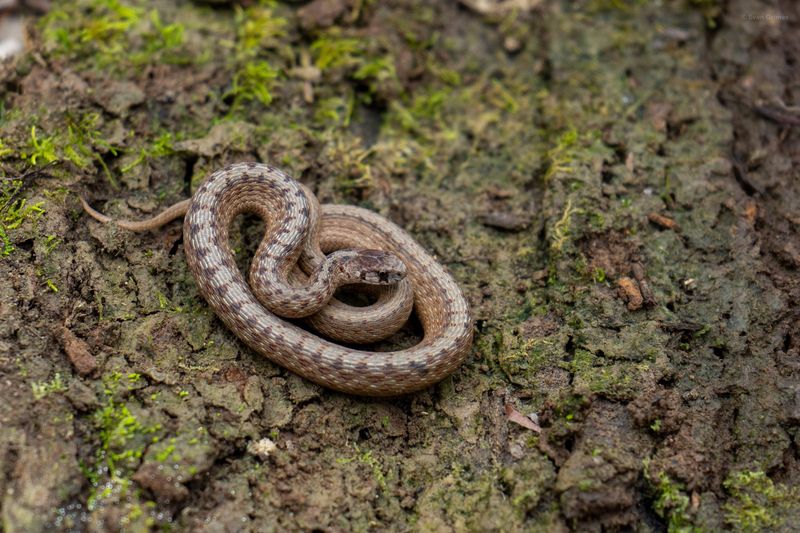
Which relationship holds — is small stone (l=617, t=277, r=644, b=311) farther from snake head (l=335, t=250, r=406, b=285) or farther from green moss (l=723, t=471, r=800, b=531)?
snake head (l=335, t=250, r=406, b=285)

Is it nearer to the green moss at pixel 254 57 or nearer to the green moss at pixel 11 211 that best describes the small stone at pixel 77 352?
the green moss at pixel 11 211

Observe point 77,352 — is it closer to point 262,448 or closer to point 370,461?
point 262,448

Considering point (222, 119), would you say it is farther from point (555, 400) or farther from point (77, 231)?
point (555, 400)

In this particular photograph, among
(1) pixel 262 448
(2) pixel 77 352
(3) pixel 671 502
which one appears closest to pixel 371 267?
(1) pixel 262 448

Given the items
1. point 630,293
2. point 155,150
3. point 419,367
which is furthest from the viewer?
point 155,150

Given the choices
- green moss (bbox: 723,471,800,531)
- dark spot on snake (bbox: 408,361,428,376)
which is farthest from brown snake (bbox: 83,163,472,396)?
green moss (bbox: 723,471,800,531)

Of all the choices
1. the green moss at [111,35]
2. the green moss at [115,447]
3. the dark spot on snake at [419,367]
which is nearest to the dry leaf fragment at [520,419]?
the dark spot on snake at [419,367]
